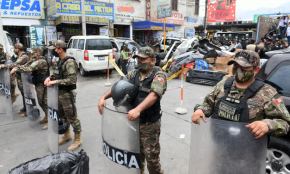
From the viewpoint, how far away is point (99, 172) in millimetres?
3012

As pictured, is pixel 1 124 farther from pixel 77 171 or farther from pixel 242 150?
pixel 242 150

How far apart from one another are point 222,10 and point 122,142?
37.4m

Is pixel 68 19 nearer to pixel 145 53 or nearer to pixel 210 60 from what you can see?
pixel 210 60

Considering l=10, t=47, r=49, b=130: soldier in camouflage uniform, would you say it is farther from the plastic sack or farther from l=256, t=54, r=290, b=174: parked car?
the plastic sack

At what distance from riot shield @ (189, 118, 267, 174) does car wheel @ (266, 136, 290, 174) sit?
1.23 m

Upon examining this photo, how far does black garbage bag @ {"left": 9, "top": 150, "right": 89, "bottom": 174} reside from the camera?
1811mm

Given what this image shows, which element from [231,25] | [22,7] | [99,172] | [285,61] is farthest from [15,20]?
[231,25]

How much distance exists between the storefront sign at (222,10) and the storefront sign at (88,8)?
2099 cm

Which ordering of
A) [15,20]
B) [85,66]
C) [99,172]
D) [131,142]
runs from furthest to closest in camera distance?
[15,20] < [85,66] < [99,172] < [131,142]

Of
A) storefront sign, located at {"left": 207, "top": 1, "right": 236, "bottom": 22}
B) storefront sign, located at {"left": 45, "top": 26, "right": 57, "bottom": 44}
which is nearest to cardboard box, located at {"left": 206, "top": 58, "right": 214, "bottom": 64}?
storefront sign, located at {"left": 45, "top": 26, "right": 57, "bottom": 44}

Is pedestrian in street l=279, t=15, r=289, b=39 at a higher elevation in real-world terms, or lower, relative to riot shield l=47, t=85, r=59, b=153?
higher

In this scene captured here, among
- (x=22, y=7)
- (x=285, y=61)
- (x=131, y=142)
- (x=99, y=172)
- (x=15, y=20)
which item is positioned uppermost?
(x=22, y=7)

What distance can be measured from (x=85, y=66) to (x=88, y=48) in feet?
2.79

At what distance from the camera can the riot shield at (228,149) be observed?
4.86 ft
